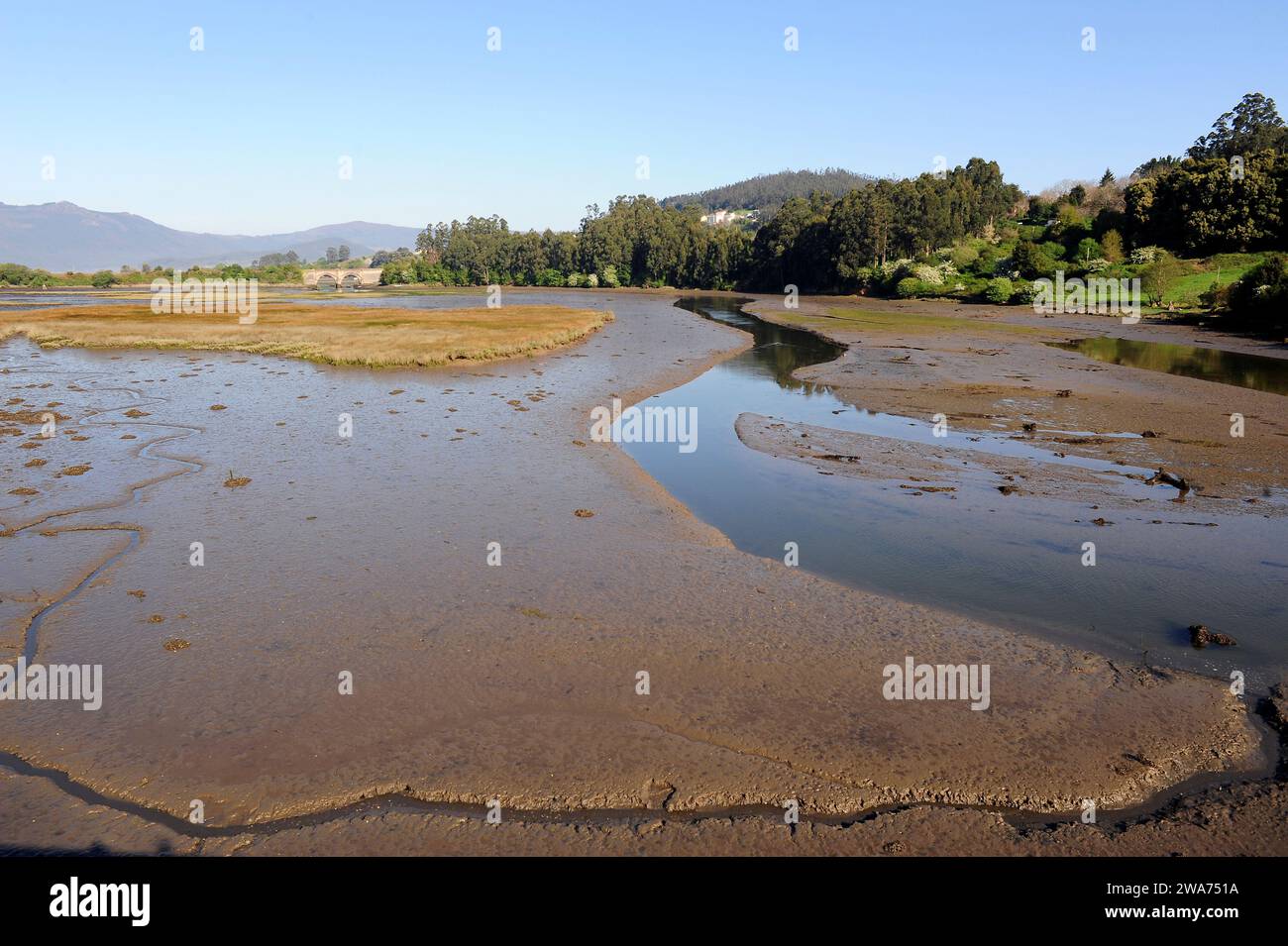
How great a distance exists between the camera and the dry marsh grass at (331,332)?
41.2 metres

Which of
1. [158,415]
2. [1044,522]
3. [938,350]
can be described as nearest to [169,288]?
[158,415]

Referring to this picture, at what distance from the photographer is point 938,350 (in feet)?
138

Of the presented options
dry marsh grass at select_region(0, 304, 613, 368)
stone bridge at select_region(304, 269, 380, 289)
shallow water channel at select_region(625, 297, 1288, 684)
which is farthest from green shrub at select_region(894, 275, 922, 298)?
stone bridge at select_region(304, 269, 380, 289)

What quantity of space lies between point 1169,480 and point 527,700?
16649 mm

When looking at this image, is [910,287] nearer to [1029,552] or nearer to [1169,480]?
[1169,480]

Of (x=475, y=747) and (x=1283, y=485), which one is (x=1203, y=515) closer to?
(x=1283, y=485)

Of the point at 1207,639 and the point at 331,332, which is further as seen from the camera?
the point at 331,332

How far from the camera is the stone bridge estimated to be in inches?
6240

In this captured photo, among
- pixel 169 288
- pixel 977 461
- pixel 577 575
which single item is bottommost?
pixel 577 575

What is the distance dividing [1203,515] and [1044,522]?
3.48 m

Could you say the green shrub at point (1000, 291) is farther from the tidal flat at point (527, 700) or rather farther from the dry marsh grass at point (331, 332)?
the tidal flat at point (527, 700)

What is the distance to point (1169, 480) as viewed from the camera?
1811 centimetres

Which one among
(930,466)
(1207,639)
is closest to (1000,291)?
(930,466)

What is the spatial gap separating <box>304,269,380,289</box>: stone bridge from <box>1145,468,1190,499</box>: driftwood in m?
155
